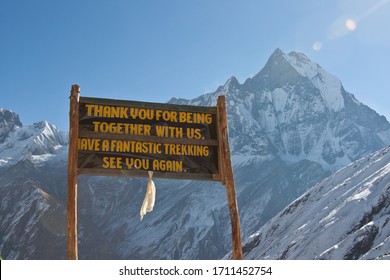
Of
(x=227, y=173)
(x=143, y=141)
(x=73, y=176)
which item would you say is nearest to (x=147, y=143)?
(x=143, y=141)

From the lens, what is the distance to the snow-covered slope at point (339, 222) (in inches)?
3917

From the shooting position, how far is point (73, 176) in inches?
457

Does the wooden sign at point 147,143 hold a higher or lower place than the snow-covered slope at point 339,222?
lower

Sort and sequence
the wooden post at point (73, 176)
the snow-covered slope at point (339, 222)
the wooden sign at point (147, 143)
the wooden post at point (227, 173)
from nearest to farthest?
the wooden post at point (73, 176) < the wooden sign at point (147, 143) < the wooden post at point (227, 173) < the snow-covered slope at point (339, 222)

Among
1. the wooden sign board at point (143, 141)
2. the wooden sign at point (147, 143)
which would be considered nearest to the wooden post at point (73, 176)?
the wooden sign at point (147, 143)

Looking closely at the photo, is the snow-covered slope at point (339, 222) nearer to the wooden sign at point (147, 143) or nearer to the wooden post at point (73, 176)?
the wooden sign at point (147, 143)

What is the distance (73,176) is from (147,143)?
68.4 inches

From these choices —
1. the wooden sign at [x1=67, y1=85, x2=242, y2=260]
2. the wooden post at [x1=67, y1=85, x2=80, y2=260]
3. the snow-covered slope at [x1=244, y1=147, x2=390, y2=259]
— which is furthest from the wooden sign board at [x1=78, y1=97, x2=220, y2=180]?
the snow-covered slope at [x1=244, y1=147, x2=390, y2=259]

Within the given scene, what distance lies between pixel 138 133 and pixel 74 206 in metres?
2.10

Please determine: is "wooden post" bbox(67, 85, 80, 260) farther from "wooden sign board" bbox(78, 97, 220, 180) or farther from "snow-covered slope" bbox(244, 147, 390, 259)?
"snow-covered slope" bbox(244, 147, 390, 259)

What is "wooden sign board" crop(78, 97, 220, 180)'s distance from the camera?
11922 mm

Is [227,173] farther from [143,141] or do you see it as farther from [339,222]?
[339,222]

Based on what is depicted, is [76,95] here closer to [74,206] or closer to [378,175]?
[74,206]
